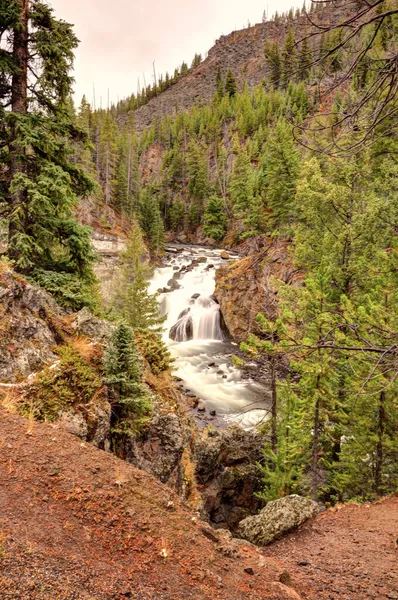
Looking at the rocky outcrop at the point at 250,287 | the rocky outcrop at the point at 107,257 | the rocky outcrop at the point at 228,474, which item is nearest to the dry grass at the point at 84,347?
the rocky outcrop at the point at 228,474

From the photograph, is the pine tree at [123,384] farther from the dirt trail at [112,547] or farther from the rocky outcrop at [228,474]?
the rocky outcrop at [228,474]

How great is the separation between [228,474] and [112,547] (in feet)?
39.5

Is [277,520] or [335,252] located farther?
[335,252]

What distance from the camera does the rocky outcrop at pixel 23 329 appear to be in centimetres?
685

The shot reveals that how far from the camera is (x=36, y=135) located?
9.24 metres

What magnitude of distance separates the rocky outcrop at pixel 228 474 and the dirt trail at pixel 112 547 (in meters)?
7.86

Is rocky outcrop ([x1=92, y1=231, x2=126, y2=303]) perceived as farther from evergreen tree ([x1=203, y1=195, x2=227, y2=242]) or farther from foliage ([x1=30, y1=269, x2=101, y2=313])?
foliage ([x1=30, y1=269, x2=101, y2=313])

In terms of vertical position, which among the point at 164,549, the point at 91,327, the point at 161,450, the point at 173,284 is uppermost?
the point at 91,327

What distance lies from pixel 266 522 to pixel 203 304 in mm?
29626

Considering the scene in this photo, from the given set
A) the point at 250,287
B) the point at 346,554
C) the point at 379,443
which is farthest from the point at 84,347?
the point at 250,287

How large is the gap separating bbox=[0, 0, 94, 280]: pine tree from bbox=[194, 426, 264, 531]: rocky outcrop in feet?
31.5

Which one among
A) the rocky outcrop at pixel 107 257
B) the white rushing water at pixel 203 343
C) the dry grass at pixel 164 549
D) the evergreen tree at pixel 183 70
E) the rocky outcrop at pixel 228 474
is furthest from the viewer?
the evergreen tree at pixel 183 70

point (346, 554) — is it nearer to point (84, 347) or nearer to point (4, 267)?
point (84, 347)

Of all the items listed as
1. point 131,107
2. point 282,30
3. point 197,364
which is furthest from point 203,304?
point 282,30
